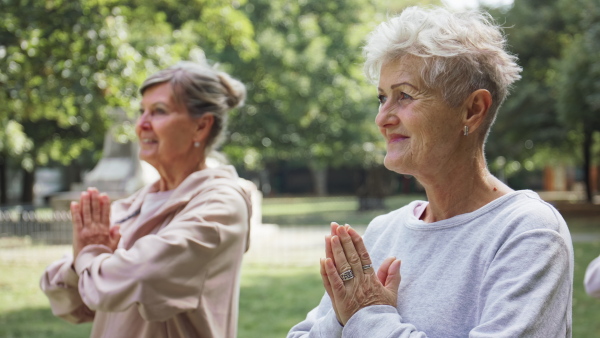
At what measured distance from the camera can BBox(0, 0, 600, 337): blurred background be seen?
788 cm

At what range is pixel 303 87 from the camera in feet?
72.9

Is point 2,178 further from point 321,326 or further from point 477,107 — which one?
point 477,107

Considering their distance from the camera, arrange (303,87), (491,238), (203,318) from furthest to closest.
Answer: (303,87), (203,318), (491,238)

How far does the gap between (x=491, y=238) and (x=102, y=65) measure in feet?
22.4

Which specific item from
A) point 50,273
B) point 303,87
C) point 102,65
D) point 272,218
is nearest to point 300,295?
point 102,65

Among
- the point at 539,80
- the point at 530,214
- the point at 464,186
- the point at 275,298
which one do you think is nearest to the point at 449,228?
the point at 464,186

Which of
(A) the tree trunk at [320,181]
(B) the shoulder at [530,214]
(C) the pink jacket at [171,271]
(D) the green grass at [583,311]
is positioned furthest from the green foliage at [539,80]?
(A) the tree trunk at [320,181]

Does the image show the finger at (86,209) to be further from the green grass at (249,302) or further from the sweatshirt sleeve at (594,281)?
the green grass at (249,302)

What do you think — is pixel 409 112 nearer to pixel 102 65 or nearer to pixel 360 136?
pixel 102 65

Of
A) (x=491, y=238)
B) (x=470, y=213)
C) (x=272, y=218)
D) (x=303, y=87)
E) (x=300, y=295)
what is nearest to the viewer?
(x=491, y=238)

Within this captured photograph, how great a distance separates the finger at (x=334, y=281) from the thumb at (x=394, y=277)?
0.43ft

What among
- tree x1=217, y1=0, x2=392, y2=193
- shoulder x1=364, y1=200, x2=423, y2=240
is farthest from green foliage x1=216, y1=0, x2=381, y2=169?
shoulder x1=364, y1=200, x2=423, y2=240

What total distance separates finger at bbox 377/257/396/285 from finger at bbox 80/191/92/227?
139cm

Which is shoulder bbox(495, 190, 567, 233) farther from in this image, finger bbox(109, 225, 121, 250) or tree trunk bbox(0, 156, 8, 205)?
tree trunk bbox(0, 156, 8, 205)
